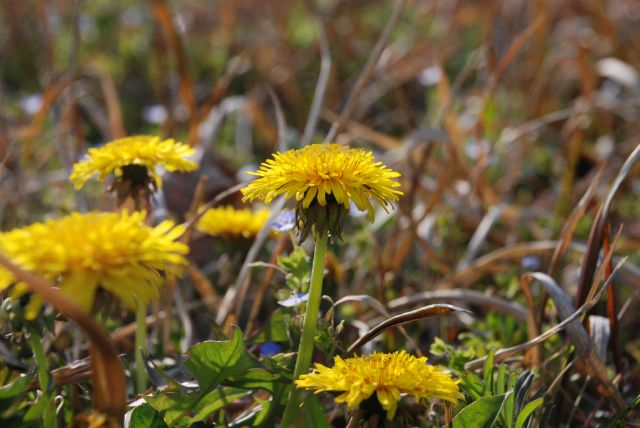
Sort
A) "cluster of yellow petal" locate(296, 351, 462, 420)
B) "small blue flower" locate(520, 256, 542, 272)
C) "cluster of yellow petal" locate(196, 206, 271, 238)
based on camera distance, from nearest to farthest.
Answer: "cluster of yellow petal" locate(296, 351, 462, 420) < "cluster of yellow petal" locate(196, 206, 271, 238) < "small blue flower" locate(520, 256, 542, 272)

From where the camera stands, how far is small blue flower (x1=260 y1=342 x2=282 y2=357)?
1342mm

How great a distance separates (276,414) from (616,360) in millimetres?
695

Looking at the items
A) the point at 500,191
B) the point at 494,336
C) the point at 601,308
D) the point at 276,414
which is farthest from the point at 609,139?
the point at 276,414

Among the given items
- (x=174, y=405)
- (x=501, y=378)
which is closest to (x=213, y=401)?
(x=174, y=405)

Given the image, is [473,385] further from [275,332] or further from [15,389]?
[15,389]

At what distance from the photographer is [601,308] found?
1751 millimetres

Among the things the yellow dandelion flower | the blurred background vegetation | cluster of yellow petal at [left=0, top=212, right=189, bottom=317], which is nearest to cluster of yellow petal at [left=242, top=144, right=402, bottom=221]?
the yellow dandelion flower

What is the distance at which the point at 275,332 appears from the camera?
132 centimetres

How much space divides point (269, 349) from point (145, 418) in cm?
A: 32

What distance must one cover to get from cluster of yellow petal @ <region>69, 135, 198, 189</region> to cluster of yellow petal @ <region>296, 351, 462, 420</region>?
476 mm

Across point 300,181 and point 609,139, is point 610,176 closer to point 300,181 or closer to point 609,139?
point 609,139

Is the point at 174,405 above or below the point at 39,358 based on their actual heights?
below

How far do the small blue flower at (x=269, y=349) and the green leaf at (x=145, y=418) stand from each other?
0.28 m

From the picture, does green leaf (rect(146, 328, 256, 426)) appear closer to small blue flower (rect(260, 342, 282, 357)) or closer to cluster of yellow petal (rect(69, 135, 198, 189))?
small blue flower (rect(260, 342, 282, 357))
